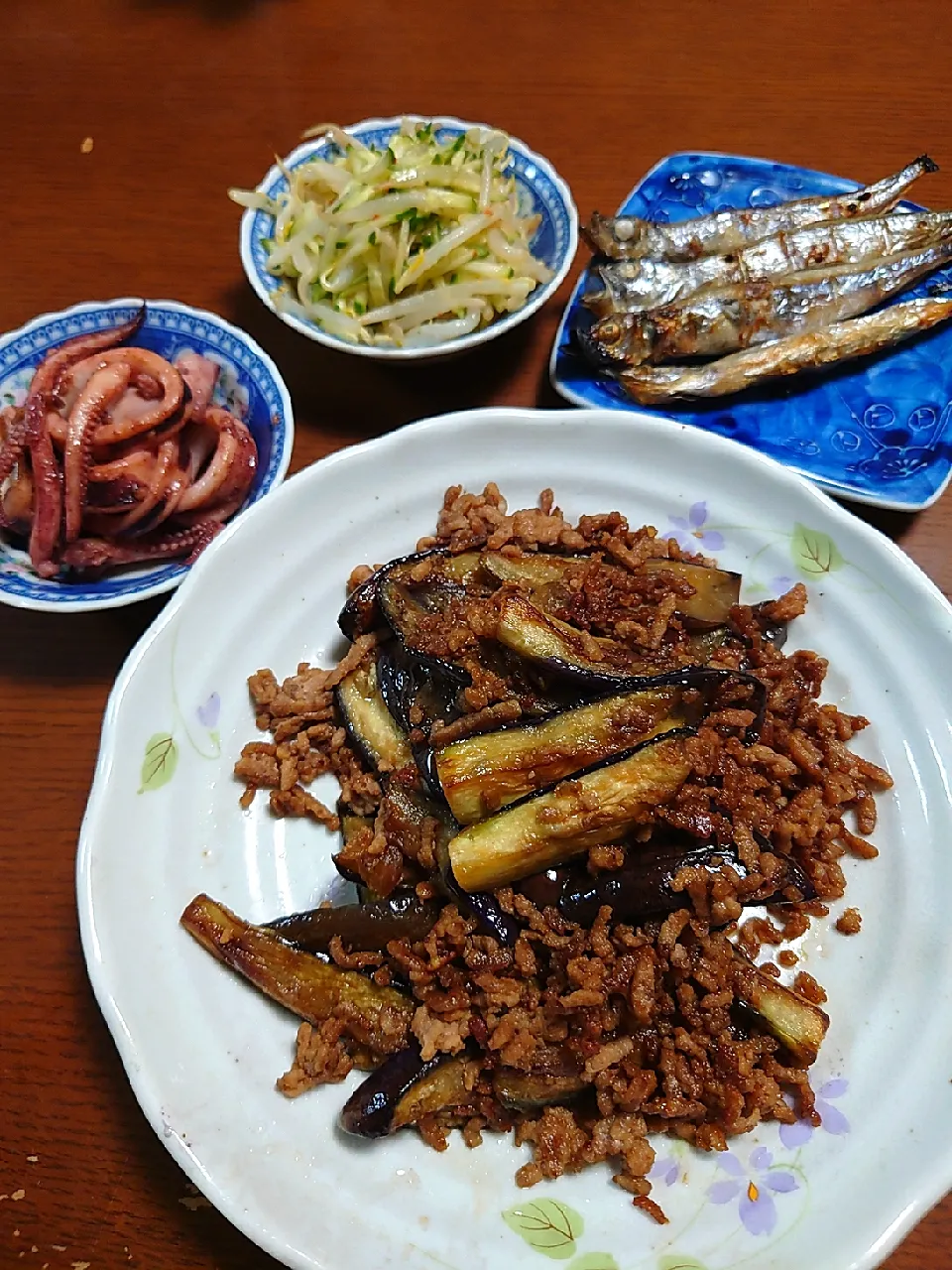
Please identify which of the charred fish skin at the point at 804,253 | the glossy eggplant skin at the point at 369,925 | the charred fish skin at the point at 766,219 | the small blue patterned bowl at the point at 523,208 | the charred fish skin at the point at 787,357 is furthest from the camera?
the charred fish skin at the point at 766,219

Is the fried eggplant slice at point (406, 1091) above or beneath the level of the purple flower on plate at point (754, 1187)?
beneath

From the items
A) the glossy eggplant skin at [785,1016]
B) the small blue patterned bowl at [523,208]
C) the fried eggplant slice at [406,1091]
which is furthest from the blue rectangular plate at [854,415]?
the fried eggplant slice at [406,1091]

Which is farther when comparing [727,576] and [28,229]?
[28,229]

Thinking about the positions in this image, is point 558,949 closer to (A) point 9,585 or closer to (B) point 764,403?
(A) point 9,585

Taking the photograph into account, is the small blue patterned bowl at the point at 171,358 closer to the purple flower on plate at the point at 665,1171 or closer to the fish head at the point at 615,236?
the fish head at the point at 615,236

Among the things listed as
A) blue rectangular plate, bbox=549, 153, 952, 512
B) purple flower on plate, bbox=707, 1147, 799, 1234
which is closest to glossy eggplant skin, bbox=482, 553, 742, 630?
blue rectangular plate, bbox=549, 153, 952, 512

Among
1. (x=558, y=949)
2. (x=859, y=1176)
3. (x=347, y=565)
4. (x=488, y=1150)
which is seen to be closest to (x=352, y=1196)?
(x=488, y=1150)

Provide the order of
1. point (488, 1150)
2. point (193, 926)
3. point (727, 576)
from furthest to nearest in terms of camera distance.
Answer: point (727, 576), point (193, 926), point (488, 1150)

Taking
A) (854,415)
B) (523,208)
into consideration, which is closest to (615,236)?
(523,208)
